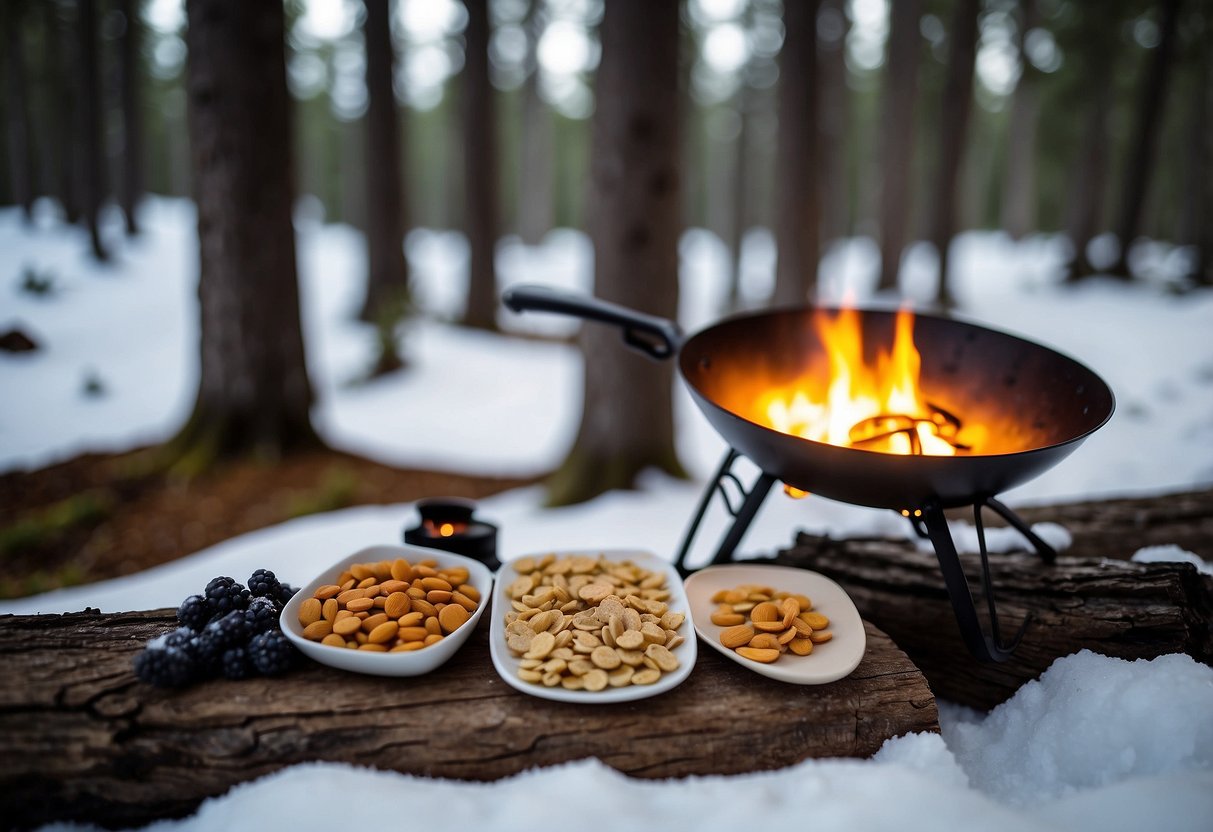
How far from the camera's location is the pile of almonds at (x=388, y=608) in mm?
1276

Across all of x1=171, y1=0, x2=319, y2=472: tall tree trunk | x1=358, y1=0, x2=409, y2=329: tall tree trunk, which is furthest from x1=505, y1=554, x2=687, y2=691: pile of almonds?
x1=358, y1=0, x2=409, y2=329: tall tree trunk

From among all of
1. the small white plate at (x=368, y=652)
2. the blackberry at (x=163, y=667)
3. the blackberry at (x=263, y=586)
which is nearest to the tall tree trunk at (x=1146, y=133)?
the small white plate at (x=368, y=652)

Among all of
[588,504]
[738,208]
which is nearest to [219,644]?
[588,504]

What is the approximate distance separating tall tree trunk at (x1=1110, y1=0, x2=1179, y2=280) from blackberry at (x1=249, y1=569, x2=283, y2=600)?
30.3ft

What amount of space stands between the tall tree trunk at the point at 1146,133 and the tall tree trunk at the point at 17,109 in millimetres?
9603

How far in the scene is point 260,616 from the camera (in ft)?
4.40

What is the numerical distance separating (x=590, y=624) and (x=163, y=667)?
758 mm

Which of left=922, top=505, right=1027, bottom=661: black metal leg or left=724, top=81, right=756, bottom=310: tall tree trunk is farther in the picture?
left=724, top=81, right=756, bottom=310: tall tree trunk

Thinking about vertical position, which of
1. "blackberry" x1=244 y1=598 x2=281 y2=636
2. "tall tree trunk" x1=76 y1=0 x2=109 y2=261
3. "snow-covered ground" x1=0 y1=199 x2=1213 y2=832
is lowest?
"snow-covered ground" x1=0 y1=199 x2=1213 y2=832

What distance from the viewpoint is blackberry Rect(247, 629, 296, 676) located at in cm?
125

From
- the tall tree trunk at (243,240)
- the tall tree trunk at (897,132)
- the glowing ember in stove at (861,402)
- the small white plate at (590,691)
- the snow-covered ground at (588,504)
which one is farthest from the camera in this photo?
the tall tree trunk at (897,132)

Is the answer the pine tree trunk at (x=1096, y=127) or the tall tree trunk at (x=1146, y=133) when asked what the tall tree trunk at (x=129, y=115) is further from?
the pine tree trunk at (x=1096, y=127)

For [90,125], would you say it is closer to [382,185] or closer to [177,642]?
[382,185]

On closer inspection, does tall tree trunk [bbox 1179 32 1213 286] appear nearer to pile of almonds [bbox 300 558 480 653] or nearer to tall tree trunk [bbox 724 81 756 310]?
tall tree trunk [bbox 724 81 756 310]
